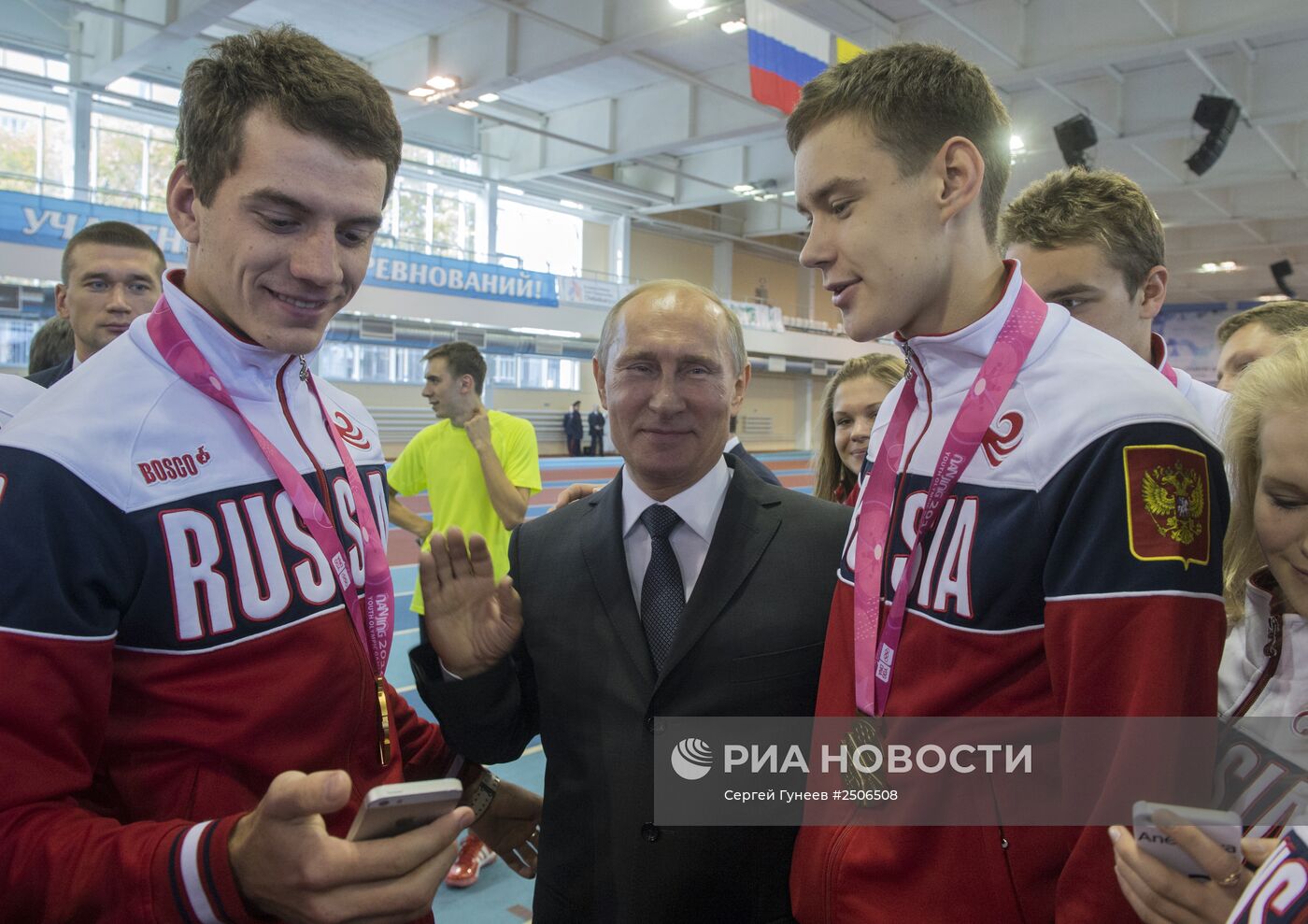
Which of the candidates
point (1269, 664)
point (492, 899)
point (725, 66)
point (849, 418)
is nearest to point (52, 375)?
point (492, 899)

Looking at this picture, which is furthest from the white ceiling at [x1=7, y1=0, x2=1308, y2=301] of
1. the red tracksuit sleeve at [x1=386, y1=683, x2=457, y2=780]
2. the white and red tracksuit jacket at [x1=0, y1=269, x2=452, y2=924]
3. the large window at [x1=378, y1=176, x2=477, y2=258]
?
the white and red tracksuit jacket at [x1=0, y1=269, x2=452, y2=924]

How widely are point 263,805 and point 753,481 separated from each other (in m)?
1.47

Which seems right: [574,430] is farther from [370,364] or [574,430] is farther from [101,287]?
[101,287]

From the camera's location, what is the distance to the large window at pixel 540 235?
75.9ft

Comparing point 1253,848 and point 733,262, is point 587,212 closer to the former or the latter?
point 733,262

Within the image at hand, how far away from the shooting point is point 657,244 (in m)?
26.7

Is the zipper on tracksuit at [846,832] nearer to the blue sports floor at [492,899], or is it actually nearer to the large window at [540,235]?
the blue sports floor at [492,899]

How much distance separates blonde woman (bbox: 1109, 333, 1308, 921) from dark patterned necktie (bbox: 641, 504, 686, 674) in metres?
1.17

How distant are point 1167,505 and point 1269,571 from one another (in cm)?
71

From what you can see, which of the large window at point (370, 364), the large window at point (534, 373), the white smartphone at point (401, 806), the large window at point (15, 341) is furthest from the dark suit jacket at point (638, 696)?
the large window at point (534, 373)

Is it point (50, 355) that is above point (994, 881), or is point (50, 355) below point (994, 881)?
above

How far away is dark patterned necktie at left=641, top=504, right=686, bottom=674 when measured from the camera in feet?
6.74

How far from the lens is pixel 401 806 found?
124cm

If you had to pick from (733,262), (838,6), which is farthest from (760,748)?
(733,262)
